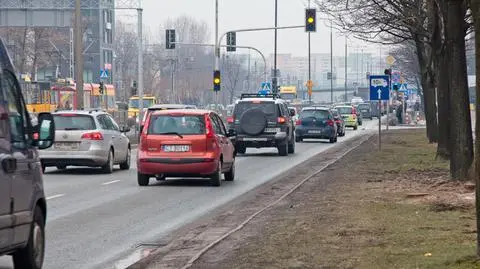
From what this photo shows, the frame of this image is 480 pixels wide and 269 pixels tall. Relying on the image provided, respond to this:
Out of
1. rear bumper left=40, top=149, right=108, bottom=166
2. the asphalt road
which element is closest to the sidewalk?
the asphalt road

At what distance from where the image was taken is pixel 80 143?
92.3ft

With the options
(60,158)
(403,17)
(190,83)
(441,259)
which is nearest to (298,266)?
(441,259)

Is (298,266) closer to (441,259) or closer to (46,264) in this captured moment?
(441,259)

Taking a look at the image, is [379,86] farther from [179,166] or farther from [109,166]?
[179,166]

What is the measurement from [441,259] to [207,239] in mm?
4210

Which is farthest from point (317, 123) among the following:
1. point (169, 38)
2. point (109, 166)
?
point (109, 166)

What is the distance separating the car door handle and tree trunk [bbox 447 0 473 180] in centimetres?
1304

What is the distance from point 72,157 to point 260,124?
10.9m

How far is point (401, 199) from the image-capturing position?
19.1 meters

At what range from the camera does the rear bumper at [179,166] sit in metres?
23.8

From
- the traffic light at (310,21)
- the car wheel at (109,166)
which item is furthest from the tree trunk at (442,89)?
the traffic light at (310,21)

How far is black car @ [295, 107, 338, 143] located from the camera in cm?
5159

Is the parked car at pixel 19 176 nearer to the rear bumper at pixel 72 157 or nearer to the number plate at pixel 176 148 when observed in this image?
the number plate at pixel 176 148

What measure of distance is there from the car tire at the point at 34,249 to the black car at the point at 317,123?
40.7 m
